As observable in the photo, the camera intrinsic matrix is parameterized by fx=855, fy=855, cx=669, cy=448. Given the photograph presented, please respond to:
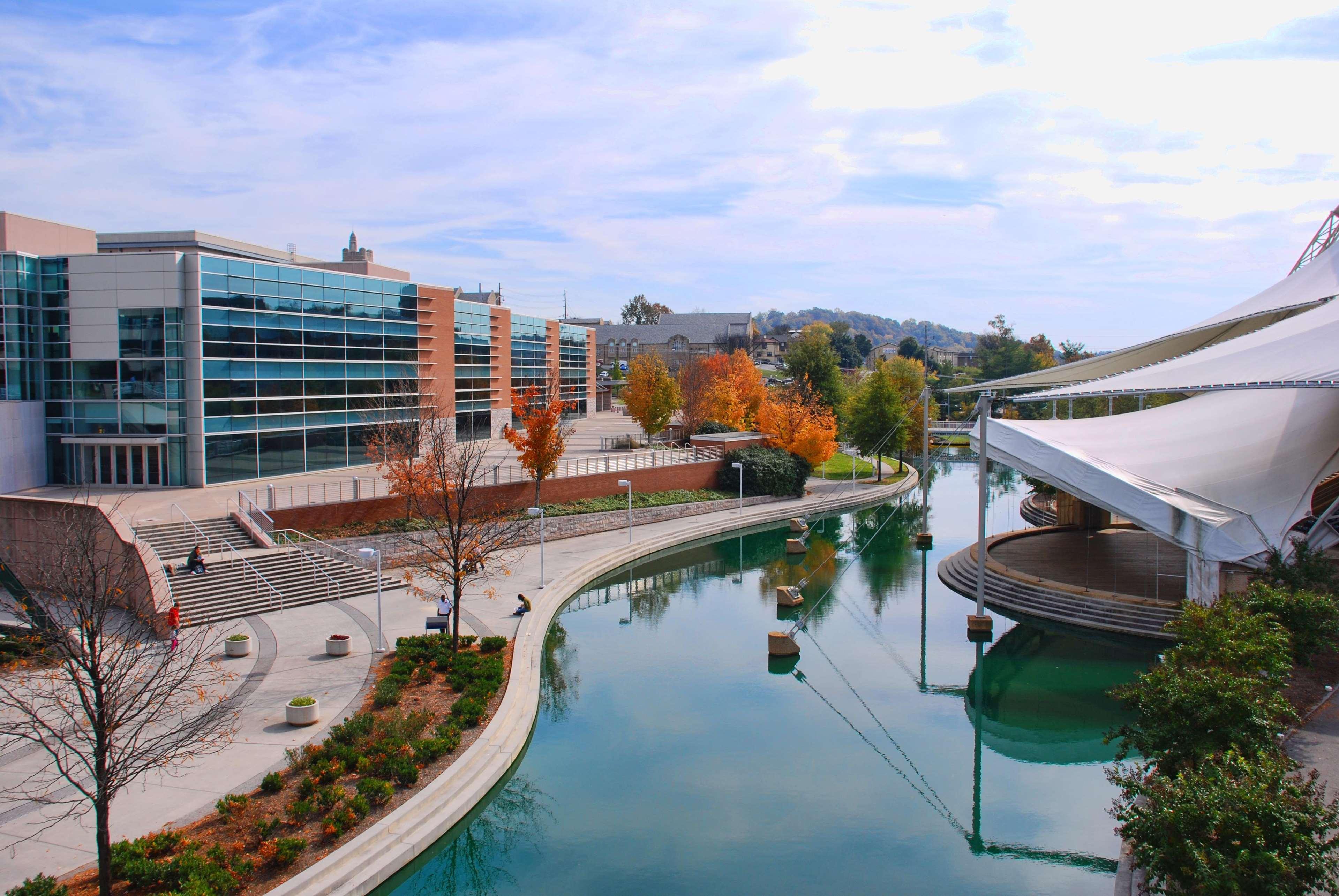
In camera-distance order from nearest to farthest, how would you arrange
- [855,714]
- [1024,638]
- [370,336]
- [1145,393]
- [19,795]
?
[19,795], [855,714], [1145,393], [1024,638], [370,336]

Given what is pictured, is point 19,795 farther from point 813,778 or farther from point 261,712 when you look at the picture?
point 813,778

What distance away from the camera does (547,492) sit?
111 feet

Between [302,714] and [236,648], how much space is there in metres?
4.54

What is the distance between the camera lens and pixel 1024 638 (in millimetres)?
22594

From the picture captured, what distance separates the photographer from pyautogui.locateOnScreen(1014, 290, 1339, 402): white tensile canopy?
19.1 meters

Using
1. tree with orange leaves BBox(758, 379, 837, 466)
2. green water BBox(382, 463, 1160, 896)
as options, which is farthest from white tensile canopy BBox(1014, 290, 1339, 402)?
tree with orange leaves BBox(758, 379, 837, 466)

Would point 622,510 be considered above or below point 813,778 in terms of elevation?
above

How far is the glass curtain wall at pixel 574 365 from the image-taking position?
6631 cm

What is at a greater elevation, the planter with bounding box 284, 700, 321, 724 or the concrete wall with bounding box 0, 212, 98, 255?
the concrete wall with bounding box 0, 212, 98, 255

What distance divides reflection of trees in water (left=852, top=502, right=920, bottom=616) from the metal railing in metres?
8.29

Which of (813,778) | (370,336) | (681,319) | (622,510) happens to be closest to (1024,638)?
(813,778)

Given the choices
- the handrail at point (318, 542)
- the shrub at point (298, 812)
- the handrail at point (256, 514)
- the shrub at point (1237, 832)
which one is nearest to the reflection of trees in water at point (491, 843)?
the shrub at point (298, 812)

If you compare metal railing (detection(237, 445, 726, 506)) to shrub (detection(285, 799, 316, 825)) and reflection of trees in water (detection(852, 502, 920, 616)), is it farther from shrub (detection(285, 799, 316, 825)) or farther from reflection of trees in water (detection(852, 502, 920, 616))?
shrub (detection(285, 799, 316, 825))

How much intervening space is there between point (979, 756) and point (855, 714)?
2659 mm
